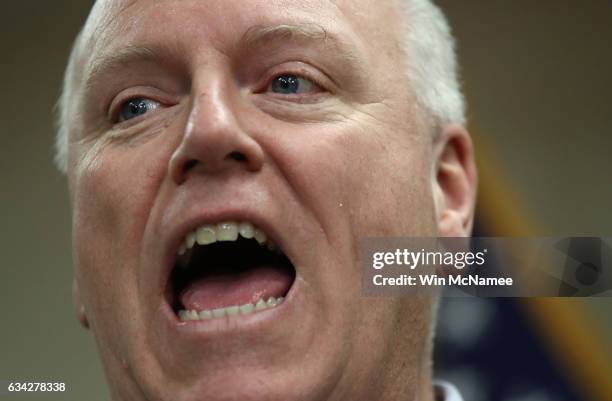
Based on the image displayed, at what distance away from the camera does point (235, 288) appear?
859 millimetres

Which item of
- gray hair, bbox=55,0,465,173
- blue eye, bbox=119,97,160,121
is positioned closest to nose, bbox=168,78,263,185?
blue eye, bbox=119,97,160,121

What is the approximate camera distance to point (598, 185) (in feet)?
Result: 3.90

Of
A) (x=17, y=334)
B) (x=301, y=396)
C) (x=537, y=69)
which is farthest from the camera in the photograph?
(x=537, y=69)

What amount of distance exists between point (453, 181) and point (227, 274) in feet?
1.09

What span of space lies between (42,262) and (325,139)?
0.60m

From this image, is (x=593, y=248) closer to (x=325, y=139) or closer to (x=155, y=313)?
(x=325, y=139)

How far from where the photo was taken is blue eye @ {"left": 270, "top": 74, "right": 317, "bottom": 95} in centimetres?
90

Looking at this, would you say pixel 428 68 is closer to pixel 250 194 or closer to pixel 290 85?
→ pixel 290 85

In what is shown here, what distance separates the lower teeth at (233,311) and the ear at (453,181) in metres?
0.27

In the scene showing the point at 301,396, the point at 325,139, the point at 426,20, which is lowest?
the point at 301,396

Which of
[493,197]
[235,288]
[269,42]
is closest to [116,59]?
[269,42]

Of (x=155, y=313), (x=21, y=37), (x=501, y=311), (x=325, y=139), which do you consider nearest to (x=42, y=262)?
(x=21, y=37)

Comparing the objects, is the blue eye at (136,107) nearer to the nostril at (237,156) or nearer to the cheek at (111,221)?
the cheek at (111,221)

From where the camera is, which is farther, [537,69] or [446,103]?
[537,69]
